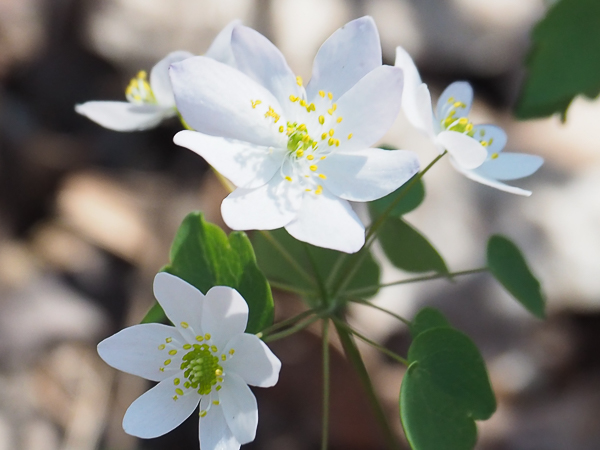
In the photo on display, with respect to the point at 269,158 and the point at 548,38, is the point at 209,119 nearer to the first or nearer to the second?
the point at 269,158

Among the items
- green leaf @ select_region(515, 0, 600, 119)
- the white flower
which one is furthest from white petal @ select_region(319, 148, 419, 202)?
green leaf @ select_region(515, 0, 600, 119)

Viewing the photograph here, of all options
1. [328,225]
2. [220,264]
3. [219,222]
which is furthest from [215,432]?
[219,222]

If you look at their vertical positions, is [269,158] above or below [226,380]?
above

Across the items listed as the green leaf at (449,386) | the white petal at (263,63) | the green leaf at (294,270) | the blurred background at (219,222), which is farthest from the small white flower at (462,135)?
the blurred background at (219,222)

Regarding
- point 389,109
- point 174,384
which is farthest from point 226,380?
point 389,109

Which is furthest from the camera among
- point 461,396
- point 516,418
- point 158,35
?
point 158,35

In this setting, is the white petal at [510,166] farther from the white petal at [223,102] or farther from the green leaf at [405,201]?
the white petal at [223,102]
